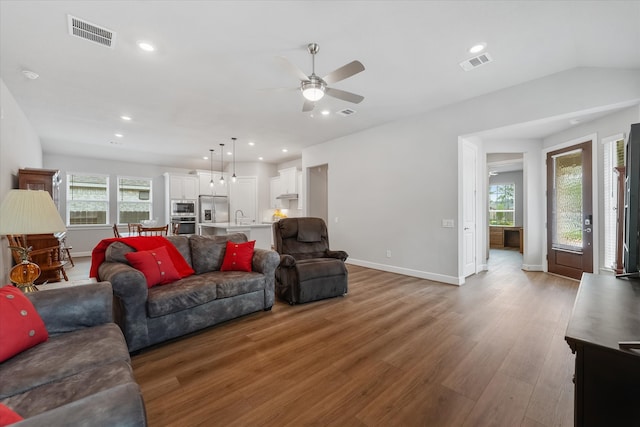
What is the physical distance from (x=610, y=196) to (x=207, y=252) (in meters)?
6.13

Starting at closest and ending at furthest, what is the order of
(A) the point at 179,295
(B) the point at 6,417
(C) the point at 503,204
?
(B) the point at 6,417
(A) the point at 179,295
(C) the point at 503,204

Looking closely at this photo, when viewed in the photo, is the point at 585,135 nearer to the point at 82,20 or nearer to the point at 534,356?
the point at 534,356

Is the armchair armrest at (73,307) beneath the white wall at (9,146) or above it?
beneath

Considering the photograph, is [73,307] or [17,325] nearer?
[17,325]

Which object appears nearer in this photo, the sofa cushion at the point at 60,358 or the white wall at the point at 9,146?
the sofa cushion at the point at 60,358

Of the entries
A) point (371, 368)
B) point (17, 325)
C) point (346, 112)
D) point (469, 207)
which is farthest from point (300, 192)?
point (17, 325)

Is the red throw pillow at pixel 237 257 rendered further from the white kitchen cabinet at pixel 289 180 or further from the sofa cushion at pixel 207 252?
the white kitchen cabinet at pixel 289 180

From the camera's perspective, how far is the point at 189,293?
2.51 m

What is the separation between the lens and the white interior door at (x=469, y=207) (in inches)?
176

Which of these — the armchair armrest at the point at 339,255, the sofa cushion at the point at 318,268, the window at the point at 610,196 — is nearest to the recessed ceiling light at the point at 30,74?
the sofa cushion at the point at 318,268

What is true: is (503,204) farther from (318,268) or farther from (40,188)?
(40,188)

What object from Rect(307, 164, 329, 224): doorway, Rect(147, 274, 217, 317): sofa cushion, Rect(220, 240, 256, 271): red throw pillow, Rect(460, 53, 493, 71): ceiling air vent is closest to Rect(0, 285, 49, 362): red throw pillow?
Rect(147, 274, 217, 317): sofa cushion

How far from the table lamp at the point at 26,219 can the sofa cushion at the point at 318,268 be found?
2.37m

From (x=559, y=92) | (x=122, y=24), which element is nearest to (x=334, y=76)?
(x=122, y=24)
